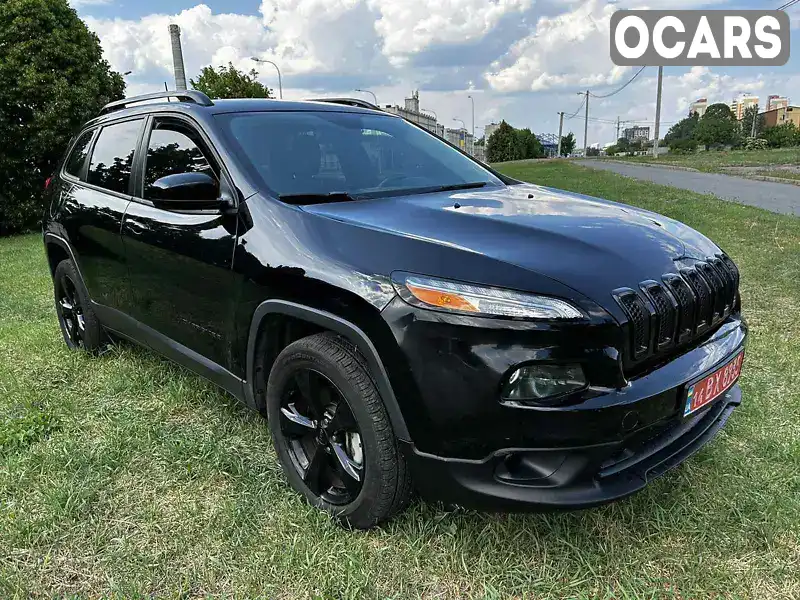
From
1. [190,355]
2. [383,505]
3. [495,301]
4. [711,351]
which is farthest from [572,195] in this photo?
[190,355]

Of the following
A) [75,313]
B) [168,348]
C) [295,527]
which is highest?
[168,348]

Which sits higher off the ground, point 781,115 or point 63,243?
point 781,115

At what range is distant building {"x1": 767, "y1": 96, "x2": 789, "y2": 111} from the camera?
11106 cm

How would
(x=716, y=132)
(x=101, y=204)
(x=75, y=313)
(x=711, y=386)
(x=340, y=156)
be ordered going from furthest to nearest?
(x=716, y=132) → (x=75, y=313) → (x=101, y=204) → (x=340, y=156) → (x=711, y=386)

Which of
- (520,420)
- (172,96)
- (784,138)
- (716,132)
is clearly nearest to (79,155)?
(172,96)

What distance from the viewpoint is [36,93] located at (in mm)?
12867

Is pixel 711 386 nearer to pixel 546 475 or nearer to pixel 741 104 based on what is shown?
pixel 546 475

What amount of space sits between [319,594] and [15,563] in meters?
1.22

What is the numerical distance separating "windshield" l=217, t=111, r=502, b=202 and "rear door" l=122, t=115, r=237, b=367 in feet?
0.77

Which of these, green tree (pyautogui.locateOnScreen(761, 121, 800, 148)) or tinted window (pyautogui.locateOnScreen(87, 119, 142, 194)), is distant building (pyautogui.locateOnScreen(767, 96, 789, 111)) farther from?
tinted window (pyautogui.locateOnScreen(87, 119, 142, 194))

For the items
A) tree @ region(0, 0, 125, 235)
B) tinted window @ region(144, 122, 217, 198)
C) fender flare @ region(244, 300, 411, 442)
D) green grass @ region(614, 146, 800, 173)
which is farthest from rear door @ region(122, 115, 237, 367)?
green grass @ region(614, 146, 800, 173)

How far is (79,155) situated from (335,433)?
3.25 metres

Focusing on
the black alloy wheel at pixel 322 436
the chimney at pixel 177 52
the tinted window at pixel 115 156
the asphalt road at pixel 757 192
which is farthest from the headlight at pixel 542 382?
the chimney at pixel 177 52

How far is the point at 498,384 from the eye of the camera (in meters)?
1.91
